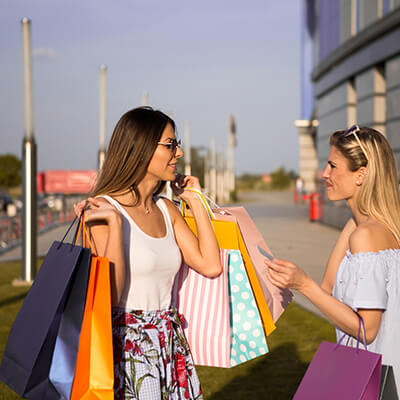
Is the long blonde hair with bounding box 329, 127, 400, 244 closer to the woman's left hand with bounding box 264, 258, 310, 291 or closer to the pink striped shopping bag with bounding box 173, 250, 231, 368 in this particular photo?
the woman's left hand with bounding box 264, 258, 310, 291

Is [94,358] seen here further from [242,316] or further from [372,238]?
[372,238]

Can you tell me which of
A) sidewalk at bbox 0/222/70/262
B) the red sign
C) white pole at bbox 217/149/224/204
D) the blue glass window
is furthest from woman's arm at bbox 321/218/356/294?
white pole at bbox 217/149/224/204

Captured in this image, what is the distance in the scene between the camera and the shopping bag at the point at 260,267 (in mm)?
2842

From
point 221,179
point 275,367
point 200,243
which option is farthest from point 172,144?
point 221,179

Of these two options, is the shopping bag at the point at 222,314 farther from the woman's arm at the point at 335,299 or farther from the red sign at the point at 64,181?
the red sign at the point at 64,181

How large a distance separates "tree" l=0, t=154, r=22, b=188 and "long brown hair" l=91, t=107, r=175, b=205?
8699cm

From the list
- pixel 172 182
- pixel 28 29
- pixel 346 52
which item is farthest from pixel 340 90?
pixel 172 182

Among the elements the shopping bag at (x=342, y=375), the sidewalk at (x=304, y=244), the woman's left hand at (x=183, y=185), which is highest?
the woman's left hand at (x=183, y=185)

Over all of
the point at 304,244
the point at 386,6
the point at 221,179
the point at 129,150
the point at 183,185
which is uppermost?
the point at 386,6

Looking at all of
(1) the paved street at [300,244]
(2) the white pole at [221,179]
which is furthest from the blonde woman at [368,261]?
(2) the white pole at [221,179]

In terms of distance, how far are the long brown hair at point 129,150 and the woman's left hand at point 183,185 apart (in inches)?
12.4

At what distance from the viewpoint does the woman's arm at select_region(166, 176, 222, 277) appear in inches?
108

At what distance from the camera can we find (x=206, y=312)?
2814 mm

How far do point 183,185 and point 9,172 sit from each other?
306 ft
